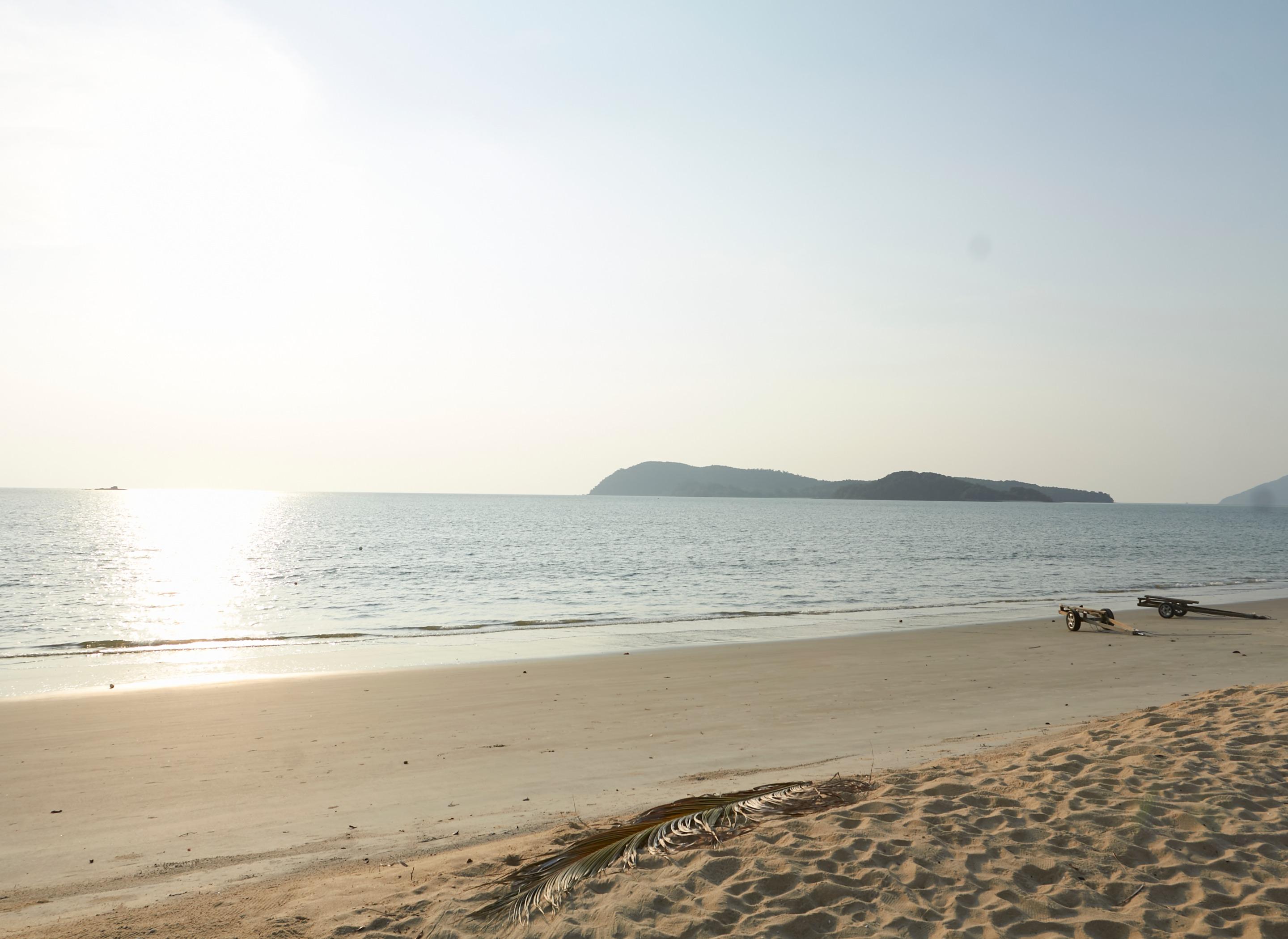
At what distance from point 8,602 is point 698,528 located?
76474 mm

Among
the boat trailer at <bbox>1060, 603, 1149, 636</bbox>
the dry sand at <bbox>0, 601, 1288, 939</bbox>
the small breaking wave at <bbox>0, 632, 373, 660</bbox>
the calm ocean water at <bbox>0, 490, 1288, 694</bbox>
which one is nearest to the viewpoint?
the dry sand at <bbox>0, 601, 1288, 939</bbox>

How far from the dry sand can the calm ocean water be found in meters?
5.70

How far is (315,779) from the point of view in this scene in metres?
8.64

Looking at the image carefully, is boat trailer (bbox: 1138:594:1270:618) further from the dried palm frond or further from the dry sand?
the dried palm frond

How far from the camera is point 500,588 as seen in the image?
36250 millimetres

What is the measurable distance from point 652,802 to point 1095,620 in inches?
715

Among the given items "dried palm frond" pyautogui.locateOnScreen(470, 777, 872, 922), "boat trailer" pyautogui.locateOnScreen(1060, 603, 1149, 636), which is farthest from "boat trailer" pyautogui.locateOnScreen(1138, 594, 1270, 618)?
"dried palm frond" pyautogui.locateOnScreen(470, 777, 872, 922)

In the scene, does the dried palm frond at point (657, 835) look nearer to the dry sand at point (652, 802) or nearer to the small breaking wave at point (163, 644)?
the dry sand at point (652, 802)

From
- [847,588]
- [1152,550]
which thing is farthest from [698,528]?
[847,588]

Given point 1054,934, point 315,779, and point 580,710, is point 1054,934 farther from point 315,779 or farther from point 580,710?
point 580,710

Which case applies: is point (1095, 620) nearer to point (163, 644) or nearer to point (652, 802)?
point (652, 802)

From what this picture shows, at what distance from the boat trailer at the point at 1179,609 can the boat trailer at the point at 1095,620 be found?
2263 mm

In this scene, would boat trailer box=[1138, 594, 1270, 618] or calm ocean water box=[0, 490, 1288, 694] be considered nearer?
calm ocean water box=[0, 490, 1288, 694]

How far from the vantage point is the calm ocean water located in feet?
66.3
